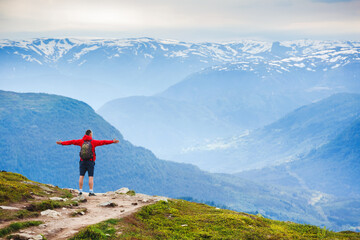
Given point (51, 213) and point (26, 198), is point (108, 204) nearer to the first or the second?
point (51, 213)

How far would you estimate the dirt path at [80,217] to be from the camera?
22594 mm

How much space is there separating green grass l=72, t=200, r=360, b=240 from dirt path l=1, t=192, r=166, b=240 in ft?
4.35

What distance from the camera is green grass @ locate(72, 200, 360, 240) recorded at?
78.3 ft

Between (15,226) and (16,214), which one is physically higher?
(15,226)

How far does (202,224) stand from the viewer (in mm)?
28094

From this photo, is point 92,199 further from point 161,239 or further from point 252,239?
point 252,239

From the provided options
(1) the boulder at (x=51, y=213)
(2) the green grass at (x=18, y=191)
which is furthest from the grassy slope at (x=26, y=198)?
(1) the boulder at (x=51, y=213)

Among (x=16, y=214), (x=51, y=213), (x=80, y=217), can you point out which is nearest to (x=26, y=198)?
(x=51, y=213)

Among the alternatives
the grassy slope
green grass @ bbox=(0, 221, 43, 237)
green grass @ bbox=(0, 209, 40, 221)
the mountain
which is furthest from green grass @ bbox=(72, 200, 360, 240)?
the grassy slope

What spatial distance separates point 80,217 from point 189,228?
7.85 m

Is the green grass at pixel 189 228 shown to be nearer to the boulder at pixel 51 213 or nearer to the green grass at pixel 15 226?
the green grass at pixel 15 226

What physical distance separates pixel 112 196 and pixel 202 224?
508 inches

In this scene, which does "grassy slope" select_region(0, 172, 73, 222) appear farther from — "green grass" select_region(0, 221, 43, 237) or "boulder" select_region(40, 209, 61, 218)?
"green grass" select_region(0, 221, 43, 237)

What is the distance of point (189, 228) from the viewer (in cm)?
2664
